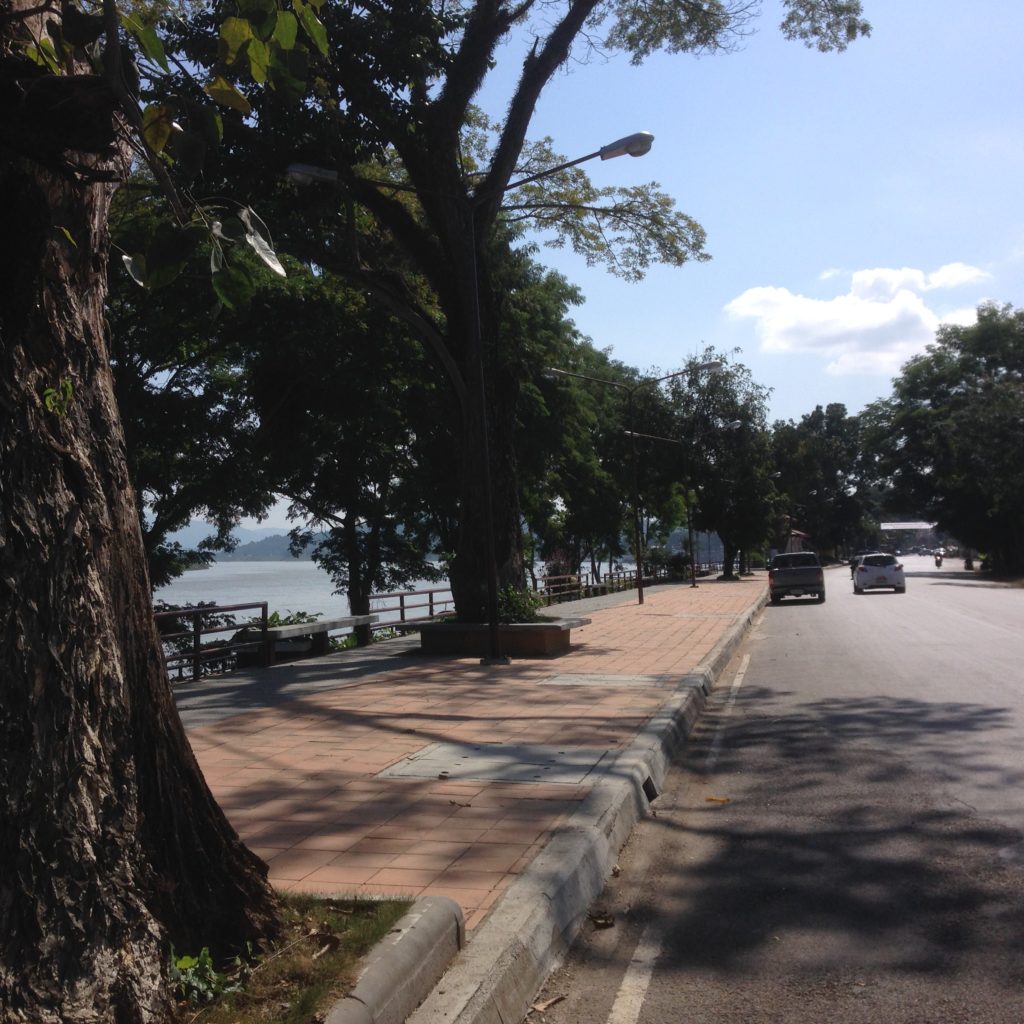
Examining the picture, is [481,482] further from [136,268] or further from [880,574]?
[880,574]

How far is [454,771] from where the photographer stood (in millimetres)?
7625

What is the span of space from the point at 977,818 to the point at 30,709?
18.2 feet

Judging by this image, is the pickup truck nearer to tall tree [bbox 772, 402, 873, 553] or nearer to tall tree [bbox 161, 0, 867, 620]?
tall tree [bbox 161, 0, 867, 620]

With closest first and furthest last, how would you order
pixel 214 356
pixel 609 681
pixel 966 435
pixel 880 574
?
1. pixel 609 681
2. pixel 214 356
3. pixel 880 574
4. pixel 966 435

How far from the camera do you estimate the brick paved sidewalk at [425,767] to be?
5.36 metres

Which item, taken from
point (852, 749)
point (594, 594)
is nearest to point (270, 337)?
point (852, 749)

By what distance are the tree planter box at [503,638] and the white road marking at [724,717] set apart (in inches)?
108

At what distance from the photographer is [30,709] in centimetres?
307

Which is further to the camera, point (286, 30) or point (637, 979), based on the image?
point (637, 979)

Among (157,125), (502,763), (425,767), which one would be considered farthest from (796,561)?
(157,125)

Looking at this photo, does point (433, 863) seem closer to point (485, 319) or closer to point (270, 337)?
point (485, 319)

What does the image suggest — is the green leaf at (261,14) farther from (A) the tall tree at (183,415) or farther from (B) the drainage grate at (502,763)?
(A) the tall tree at (183,415)

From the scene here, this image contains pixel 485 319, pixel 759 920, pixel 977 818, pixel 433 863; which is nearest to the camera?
pixel 759 920

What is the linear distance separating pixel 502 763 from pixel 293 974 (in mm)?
4306
